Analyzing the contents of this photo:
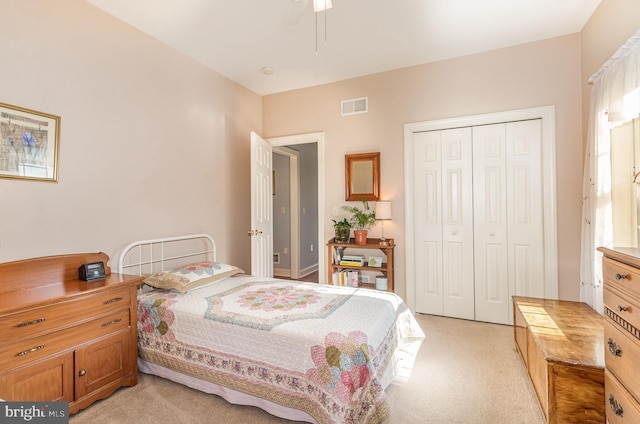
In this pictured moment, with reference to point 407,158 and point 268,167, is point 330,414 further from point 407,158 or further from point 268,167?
point 268,167

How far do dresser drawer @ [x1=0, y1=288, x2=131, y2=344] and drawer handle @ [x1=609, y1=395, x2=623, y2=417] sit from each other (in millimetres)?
2696

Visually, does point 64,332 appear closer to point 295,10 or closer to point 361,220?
point 295,10

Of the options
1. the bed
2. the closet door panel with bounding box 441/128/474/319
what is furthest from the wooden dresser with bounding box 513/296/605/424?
the closet door panel with bounding box 441/128/474/319

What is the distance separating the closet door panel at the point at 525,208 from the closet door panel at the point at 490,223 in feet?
0.19

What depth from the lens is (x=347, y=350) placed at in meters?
1.61

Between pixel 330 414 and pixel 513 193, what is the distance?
9.41ft

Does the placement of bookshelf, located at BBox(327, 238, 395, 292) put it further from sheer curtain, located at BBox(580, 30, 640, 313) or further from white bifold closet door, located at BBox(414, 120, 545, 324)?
sheer curtain, located at BBox(580, 30, 640, 313)

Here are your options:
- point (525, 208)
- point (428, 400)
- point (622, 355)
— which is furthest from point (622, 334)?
point (525, 208)

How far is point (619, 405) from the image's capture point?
1226 mm

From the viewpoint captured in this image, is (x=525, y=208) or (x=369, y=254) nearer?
(x=525, y=208)

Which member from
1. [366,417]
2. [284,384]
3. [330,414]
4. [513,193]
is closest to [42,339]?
[284,384]

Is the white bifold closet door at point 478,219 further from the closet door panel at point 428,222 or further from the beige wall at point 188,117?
the beige wall at point 188,117

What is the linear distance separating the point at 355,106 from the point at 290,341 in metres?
2.99

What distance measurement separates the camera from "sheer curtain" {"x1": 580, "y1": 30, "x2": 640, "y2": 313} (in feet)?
6.25
